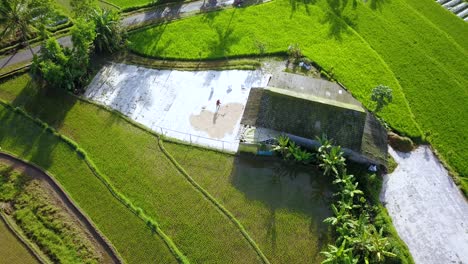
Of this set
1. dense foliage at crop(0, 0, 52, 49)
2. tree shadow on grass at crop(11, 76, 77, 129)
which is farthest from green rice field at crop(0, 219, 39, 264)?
dense foliage at crop(0, 0, 52, 49)

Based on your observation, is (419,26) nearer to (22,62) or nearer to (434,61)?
(434,61)

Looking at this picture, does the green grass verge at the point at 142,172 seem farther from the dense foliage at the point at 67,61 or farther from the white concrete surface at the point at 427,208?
the white concrete surface at the point at 427,208

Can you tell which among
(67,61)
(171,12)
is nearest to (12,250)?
(67,61)

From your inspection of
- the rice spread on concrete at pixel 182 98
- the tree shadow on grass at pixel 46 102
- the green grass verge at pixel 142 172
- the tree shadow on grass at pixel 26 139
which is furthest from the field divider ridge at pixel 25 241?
the rice spread on concrete at pixel 182 98

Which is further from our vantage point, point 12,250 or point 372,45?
point 372,45

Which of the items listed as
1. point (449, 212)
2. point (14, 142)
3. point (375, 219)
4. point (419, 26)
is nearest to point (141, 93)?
point (14, 142)

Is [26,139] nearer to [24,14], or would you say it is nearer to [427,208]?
[24,14]
